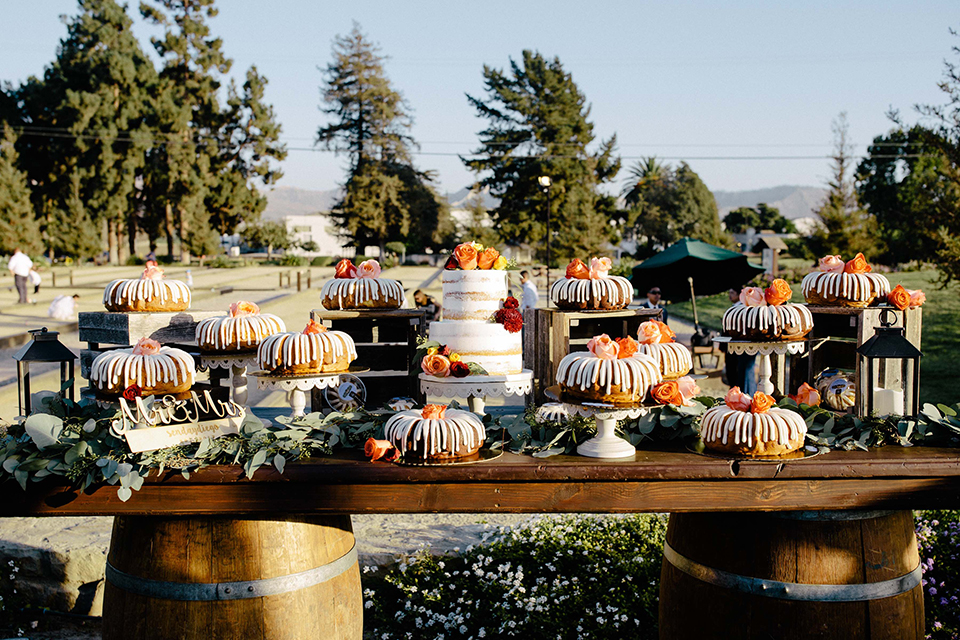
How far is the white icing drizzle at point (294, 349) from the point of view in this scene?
127 inches

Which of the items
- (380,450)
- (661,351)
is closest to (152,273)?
(380,450)

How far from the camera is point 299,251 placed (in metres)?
71.7

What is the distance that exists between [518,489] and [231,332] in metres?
1.60

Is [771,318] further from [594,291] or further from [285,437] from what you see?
[285,437]

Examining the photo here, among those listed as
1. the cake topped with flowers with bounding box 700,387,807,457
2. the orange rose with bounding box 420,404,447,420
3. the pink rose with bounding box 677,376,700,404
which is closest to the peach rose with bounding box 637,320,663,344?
the pink rose with bounding box 677,376,700,404

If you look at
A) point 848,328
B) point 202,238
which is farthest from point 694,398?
point 202,238

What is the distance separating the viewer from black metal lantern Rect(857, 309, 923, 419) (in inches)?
126

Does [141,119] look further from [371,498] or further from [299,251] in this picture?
[371,498]

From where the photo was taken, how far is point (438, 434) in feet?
9.12

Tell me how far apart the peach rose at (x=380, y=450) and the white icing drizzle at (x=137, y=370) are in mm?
905

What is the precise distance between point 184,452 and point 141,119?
1897 inches

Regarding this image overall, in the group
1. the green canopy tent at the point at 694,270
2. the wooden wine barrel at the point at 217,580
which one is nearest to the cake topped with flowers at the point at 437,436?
the wooden wine barrel at the point at 217,580

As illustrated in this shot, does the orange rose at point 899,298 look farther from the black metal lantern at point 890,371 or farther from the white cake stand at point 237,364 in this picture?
the white cake stand at point 237,364

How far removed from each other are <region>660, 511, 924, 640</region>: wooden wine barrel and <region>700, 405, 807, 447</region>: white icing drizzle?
0.31m
